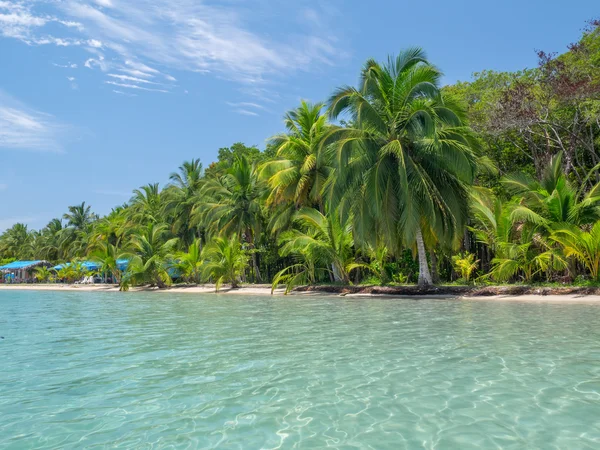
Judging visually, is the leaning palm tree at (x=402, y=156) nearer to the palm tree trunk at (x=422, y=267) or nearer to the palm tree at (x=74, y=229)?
the palm tree trunk at (x=422, y=267)

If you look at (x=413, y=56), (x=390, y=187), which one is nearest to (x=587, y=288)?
(x=390, y=187)

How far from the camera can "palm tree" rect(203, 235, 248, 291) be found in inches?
980

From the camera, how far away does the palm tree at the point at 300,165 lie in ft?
77.3

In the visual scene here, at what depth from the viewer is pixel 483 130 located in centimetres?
2288

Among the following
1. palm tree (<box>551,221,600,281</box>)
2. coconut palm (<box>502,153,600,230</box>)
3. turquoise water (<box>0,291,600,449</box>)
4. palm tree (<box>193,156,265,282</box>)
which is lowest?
turquoise water (<box>0,291,600,449</box>)

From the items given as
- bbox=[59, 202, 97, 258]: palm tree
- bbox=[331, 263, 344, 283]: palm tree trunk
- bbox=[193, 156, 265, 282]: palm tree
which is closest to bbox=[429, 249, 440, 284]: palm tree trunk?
bbox=[331, 263, 344, 283]: palm tree trunk

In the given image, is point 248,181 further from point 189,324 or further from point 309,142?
point 189,324

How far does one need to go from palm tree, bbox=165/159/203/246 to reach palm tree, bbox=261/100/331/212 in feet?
46.6

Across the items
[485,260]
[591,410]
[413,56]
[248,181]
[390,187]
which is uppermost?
[413,56]

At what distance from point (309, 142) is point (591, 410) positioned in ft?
70.4

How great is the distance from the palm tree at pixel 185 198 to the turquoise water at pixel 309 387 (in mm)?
29781

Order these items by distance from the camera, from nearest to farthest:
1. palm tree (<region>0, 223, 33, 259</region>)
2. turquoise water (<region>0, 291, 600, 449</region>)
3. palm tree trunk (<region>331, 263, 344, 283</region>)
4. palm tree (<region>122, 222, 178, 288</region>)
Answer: turquoise water (<region>0, 291, 600, 449</region>), palm tree trunk (<region>331, 263, 344, 283</region>), palm tree (<region>122, 222, 178, 288</region>), palm tree (<region>0, 223, 33, 259</region>)

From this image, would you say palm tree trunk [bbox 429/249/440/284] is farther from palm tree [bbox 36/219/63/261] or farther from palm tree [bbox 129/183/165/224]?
palm tree [bbox 36/219/63/261]

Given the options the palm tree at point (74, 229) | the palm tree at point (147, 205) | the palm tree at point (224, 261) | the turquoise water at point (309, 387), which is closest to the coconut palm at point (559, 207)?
the turquoise water at point (309, 387)
